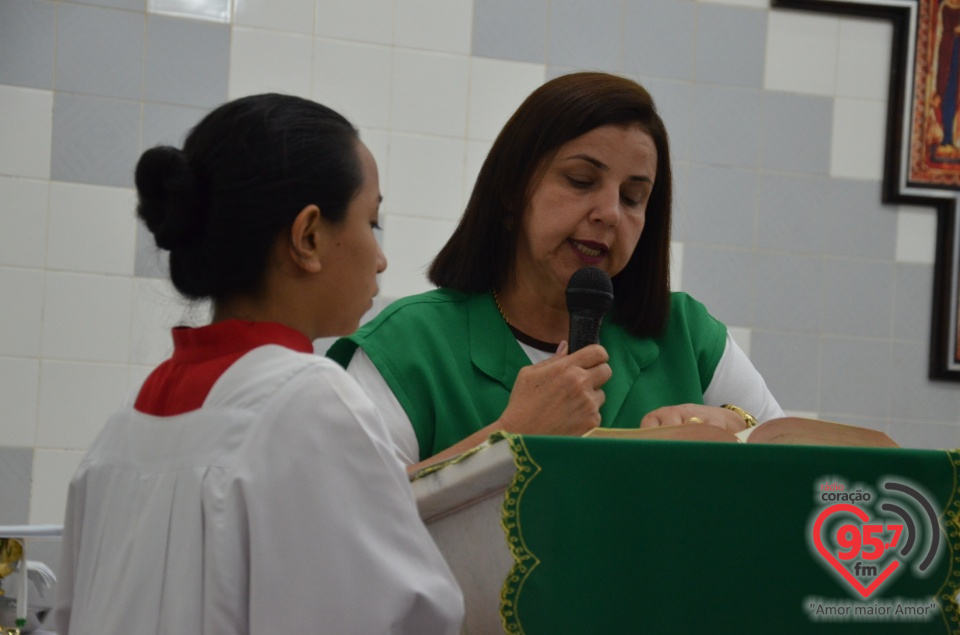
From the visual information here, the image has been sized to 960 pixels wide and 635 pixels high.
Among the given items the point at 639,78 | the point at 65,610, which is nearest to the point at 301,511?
the point at 65,610

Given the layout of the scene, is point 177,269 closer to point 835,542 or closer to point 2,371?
point 835,542

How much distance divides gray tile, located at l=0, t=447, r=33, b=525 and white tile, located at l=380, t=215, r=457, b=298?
128 cm

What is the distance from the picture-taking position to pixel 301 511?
1104mm

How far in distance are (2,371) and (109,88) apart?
3.16 feet

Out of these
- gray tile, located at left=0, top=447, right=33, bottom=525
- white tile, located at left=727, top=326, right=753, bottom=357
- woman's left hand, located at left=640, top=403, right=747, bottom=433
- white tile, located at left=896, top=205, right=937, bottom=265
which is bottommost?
gray tile, located at left=0, top=447, right=33, bottom=525

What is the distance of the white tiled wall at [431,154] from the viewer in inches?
140

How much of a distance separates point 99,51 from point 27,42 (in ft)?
0.72

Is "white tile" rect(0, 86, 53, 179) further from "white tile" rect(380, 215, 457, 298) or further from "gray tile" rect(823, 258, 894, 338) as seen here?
"gray tile" rect(823, 258, 894, 338)

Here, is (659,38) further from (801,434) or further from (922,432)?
(801,434)

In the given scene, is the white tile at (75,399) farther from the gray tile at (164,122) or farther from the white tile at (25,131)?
the gray tile at (164,122)

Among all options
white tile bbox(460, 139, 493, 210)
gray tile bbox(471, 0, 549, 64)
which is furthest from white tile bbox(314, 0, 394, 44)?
white tile bbox(460, 139, 493, 210)

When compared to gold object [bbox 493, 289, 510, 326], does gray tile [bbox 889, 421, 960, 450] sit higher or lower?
lower

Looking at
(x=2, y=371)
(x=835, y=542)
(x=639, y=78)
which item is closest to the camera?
(x=835, y=542)

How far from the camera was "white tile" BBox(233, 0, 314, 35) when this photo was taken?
369 cm
